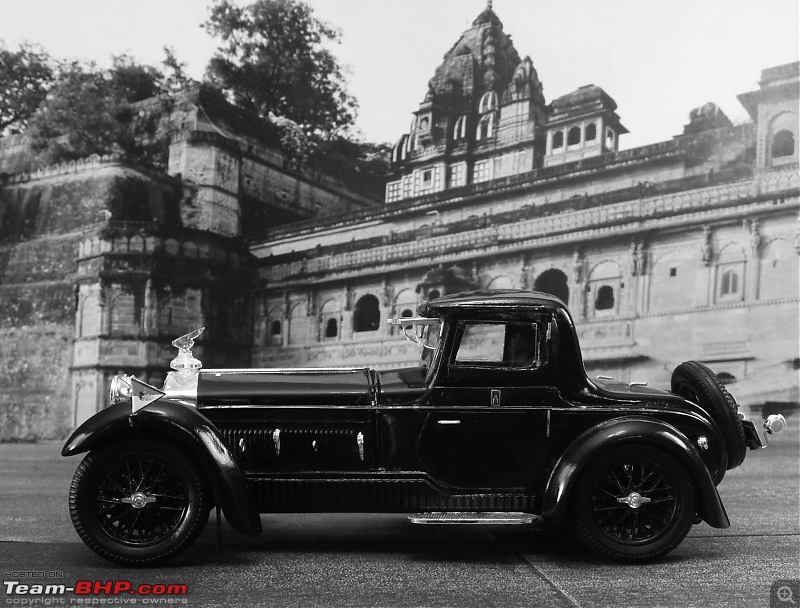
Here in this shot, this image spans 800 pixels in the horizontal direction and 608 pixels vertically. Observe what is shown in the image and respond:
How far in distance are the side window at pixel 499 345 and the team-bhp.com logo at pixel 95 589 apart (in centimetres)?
174

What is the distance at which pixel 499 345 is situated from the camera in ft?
12.6

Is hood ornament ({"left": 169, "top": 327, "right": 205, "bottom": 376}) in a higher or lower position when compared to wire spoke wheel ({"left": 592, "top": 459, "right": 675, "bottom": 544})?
higher

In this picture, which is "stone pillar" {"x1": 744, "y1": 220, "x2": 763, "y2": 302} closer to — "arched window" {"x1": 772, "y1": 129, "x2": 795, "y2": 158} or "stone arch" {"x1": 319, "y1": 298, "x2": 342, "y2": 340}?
"arched window" {"x1": 772, "y1": 129, "x2": 795, "y2": 158}

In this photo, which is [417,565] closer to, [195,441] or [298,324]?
[195,441]

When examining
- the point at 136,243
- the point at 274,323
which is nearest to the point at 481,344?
the point at 274,323

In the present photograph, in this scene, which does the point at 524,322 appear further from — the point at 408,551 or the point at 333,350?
the point at 333,350

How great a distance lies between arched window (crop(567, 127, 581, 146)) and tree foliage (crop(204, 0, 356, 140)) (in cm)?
245

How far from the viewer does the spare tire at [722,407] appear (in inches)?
151

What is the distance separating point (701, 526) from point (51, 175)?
7.83 metres

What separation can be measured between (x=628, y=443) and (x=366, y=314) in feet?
16.6

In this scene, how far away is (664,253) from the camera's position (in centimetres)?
758

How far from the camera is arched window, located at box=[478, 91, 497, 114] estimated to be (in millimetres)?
8023

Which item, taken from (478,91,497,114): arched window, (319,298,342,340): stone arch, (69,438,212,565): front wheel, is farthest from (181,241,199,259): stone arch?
(69,438,212,565): front wheel

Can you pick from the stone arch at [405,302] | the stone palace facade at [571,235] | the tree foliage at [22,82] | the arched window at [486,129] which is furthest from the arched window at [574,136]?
the tree foliage at [22,82]
